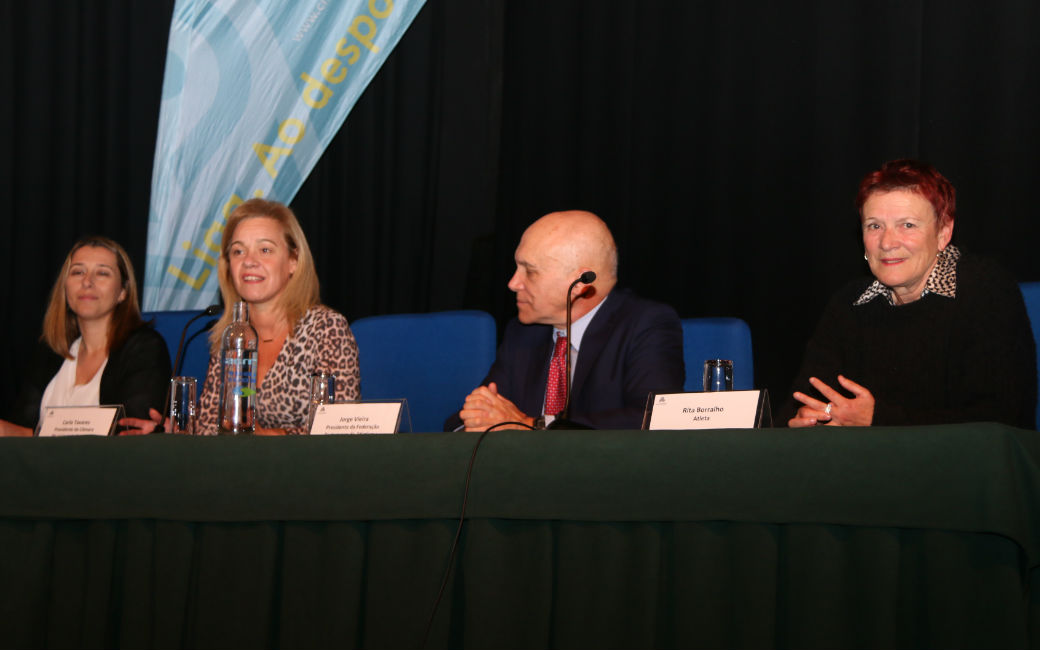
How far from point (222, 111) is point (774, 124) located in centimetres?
226

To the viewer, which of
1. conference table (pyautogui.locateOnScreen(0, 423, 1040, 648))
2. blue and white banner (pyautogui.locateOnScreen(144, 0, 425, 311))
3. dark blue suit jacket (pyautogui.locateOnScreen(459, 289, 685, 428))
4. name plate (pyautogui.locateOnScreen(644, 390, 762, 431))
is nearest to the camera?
conference table (pyautogui.locateOnScreen(0, 423, 1040, 648))

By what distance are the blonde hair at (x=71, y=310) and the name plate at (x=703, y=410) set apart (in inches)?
80.7

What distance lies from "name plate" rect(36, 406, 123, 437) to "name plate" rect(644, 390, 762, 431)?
1.13 meters

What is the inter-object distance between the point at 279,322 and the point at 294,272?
0.51 ft

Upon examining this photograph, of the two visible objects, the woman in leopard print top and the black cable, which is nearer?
the black cable

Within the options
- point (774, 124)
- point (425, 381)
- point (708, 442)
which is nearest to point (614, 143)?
point (774, 124)

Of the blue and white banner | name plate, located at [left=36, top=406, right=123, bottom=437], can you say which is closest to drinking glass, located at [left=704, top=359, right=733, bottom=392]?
name plate, located at [left=36, top=406, right=123, bottom=437]

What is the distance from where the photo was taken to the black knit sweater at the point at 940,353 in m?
2.01

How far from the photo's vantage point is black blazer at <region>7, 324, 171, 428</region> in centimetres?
283

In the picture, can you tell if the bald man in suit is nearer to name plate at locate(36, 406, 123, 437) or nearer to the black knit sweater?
the black knit sweater

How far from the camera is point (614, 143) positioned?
3.76 metres

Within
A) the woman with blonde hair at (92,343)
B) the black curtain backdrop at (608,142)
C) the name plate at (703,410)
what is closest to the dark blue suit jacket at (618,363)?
the name plate at (703,410)

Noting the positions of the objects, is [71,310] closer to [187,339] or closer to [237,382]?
[187,339]

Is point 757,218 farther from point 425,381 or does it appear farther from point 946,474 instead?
point 946,474
